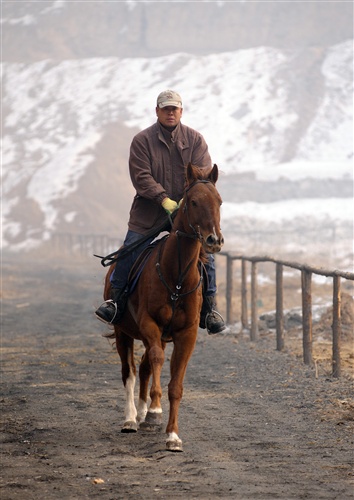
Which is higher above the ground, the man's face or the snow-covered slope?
the snow-covered slope

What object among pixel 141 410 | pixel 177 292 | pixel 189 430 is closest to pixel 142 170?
pixel 177 292

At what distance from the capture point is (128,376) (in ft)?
31.7

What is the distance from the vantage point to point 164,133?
947 cm

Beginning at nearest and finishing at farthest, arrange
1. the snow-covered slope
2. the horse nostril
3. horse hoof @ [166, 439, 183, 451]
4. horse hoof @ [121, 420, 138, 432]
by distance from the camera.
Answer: the horse nostril → horse hoof @ [166, 439, 183, 451] → horse hoof @ [121, 420, 138, 432] → the snow-covered slope

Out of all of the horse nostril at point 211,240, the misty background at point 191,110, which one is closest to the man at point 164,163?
the horse nostril at point 211,240

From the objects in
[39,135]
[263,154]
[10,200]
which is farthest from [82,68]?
[10,200]

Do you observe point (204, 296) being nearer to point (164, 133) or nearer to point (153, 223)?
point (153, 223)

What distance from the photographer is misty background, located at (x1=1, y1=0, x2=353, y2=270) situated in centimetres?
5922

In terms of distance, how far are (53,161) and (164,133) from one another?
62357 millimetres

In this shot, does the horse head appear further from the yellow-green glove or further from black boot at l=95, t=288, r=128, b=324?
black boot at l=95, t=288, r=128, b=324

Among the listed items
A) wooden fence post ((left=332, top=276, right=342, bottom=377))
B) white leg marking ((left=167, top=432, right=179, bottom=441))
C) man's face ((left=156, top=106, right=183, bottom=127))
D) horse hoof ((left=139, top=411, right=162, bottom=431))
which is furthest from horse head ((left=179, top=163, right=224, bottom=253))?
wooden fence post ((left=332, top=276, right=342, bottom=377))

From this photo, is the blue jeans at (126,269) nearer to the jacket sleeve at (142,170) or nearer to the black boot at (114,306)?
the black boot at (114,306)

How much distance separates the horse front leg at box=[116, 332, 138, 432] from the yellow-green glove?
1494mm

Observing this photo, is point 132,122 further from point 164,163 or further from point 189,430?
point 189,430
